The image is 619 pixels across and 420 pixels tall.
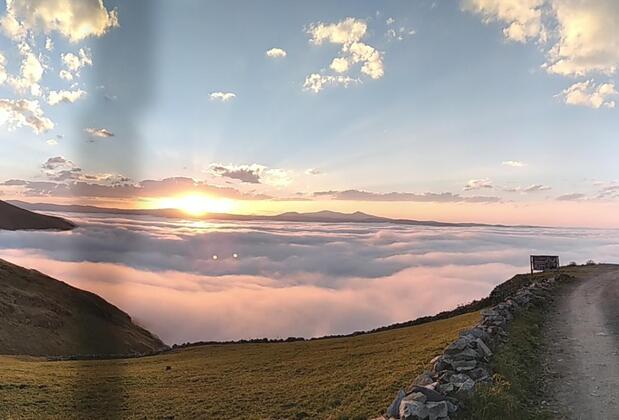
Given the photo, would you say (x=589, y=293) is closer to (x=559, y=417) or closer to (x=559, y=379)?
(x=559, y=379)

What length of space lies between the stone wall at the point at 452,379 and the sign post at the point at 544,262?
118ft

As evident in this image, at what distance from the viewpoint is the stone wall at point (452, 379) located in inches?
351

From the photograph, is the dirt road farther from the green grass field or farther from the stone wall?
the green grass field

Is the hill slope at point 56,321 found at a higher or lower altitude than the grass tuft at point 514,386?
lower

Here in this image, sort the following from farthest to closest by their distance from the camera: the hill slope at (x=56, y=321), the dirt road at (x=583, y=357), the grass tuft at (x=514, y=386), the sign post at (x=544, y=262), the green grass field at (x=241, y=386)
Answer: the hill slope at (x=56, y=321) → the sign post at (x=544, y=262) → the green grass field at (x=241, y=386) → the dirt road at (x=583, y=357) → the grass tuft at (x=514, y=386)

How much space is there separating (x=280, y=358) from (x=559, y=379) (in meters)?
16.3

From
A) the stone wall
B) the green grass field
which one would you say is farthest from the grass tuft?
the green grass field

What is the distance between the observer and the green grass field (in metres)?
14.3

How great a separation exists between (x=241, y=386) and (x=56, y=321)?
88.1 meters

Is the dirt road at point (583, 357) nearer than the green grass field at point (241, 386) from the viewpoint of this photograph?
Yes

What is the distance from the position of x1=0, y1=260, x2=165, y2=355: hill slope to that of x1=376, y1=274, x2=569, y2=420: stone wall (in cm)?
7250

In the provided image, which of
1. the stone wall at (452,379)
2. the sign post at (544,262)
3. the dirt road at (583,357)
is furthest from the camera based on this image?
the sign post at (544,262)

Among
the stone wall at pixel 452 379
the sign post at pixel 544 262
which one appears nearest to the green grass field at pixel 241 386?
the stone wall at pixel 452 379

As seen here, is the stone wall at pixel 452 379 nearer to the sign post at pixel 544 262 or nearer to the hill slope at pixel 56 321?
the sign post at pixel 544 262
